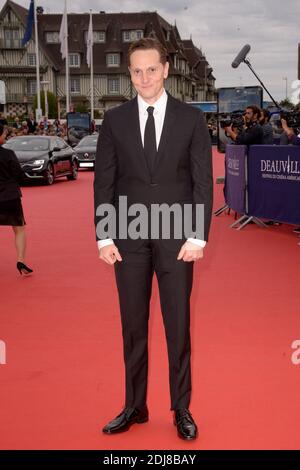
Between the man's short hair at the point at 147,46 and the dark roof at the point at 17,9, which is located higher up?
the dark roof at the point at 17,9

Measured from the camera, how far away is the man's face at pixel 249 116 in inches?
457

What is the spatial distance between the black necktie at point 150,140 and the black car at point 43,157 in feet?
53.7

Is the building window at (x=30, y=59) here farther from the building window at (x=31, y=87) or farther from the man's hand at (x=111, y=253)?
the man's hand at (x=111, y=253)

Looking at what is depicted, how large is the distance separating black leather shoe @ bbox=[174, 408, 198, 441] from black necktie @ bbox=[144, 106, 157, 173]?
142cm

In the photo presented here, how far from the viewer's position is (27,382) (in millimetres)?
4543

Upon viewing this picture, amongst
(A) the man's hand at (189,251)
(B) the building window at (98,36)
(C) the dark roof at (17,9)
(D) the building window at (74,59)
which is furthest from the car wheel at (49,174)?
(B) the building window at (98,36)

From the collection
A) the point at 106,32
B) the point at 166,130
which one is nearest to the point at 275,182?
the point at 166,130

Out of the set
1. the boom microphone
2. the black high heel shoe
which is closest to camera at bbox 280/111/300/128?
the boom microphone

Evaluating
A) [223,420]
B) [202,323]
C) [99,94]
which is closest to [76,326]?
[202,323]

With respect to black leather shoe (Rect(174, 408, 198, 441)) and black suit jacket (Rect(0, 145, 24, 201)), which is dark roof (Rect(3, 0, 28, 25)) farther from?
black leather shoe (Rect(174, 408, 198, 441))

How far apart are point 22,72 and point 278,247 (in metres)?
68.7

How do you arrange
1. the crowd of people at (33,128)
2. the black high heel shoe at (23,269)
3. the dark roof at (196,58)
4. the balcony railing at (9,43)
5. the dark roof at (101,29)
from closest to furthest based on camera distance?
the black high heel shoe at (23,269) → the crowd of people at (33,128) → the balcony railing at (9,43) → the dark roof at (101,29) → the dark roof at (196,58)
